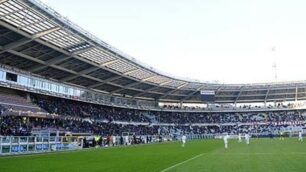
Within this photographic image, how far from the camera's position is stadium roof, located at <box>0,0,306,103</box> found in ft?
139

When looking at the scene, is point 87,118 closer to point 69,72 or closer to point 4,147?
point 69,72

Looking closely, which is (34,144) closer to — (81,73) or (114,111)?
(81,73)

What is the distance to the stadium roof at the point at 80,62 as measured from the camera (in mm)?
42438

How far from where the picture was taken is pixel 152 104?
9975cm

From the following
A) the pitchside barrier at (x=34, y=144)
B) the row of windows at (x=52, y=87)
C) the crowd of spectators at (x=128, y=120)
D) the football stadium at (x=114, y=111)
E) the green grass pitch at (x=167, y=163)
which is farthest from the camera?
the row of windows at (x=52, y=87)

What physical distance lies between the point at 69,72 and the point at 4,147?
33.2 m

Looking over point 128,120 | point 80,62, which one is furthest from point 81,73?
point 128,120

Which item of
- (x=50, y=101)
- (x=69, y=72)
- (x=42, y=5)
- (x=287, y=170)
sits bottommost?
(x=287, y=170)

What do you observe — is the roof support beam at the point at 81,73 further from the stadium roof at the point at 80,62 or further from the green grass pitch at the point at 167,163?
the green grass pitch at the point at 167,163

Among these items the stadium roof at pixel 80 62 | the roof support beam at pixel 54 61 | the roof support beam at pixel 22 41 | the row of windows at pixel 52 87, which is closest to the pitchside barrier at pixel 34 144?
the roof support beam at pixel 22 41

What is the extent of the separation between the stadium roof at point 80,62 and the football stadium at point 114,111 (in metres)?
0.15

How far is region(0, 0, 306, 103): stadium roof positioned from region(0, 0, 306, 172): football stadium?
15 cm

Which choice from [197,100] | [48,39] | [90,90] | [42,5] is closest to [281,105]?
[197,100]

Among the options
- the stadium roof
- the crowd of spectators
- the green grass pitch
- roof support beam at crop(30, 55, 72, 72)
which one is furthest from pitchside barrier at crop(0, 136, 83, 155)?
roof support beam at crop(30, 55, 72, 72)
